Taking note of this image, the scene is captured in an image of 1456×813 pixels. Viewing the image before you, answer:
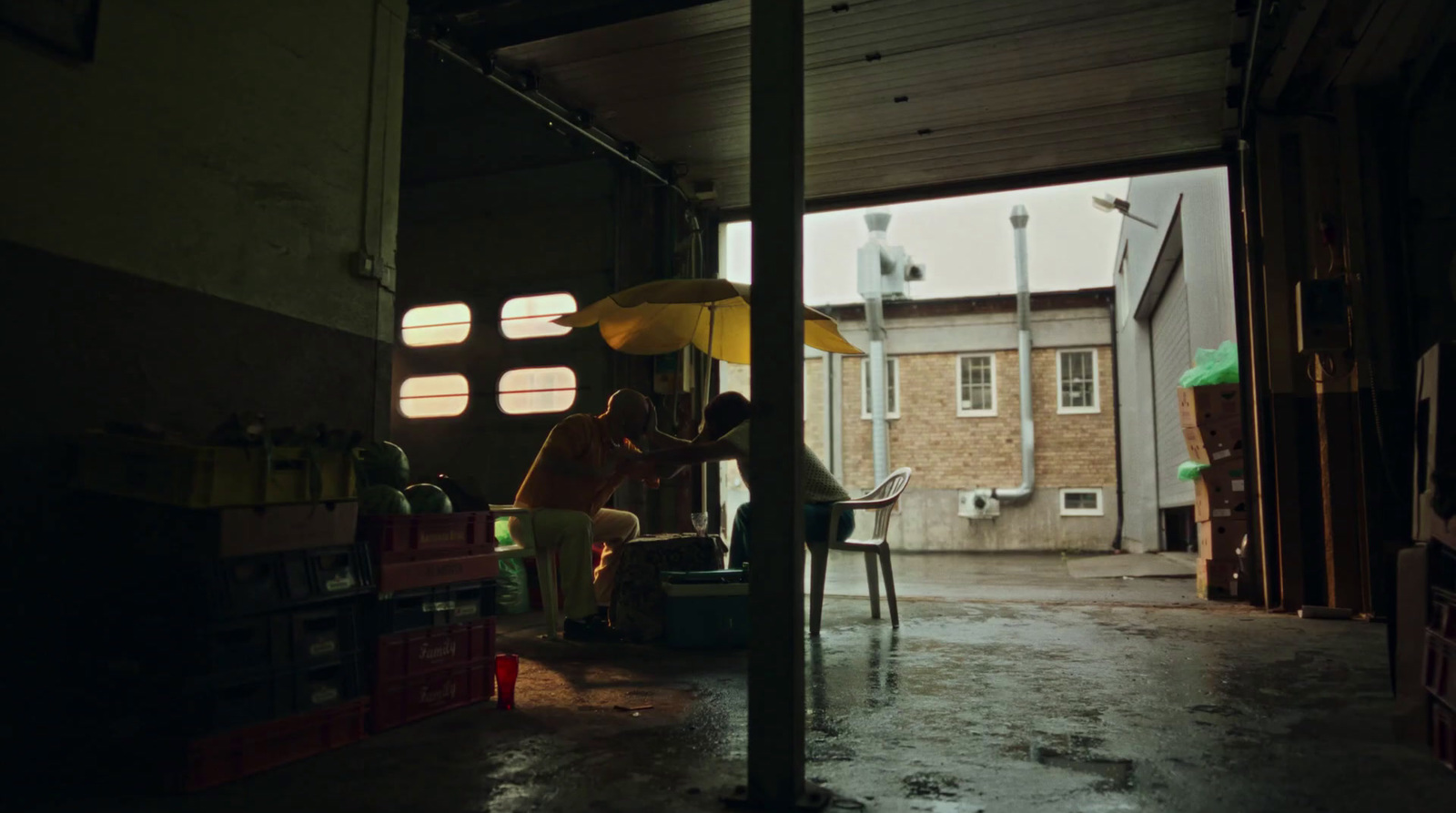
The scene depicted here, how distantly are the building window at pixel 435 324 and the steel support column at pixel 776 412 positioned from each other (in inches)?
251

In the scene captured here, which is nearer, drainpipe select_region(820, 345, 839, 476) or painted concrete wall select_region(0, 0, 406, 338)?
painted concrete wall select_region(0, 0, 406, 338)

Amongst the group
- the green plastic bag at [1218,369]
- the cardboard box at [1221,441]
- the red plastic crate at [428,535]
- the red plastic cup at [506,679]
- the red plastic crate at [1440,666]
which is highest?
the green plastic bag at [1218,369]

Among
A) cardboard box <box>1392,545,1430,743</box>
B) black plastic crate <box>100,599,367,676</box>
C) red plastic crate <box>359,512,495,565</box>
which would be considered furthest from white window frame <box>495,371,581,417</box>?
cardboard box <box>1392,545,1430,743</box>

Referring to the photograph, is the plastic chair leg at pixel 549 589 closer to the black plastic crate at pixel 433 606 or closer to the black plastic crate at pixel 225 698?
the black plastic crate at pixel 433 606

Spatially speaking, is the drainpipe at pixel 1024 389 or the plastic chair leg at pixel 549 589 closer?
the plastic chair leg at pixel 549 589

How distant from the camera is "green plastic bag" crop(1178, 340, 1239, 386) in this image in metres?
8.02

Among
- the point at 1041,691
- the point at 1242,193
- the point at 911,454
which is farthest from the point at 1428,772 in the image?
the point at 911,454

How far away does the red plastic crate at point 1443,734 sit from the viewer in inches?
112

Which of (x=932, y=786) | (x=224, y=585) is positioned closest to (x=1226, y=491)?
(x=932, y=786)

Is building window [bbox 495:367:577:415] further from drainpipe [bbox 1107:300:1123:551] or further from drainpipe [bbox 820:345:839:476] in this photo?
drainpipe [bbox 1107:300:1123:551]

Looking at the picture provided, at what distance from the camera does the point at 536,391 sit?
8.26m

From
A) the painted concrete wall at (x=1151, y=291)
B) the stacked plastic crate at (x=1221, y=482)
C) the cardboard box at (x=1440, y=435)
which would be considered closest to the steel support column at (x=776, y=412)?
the cardboard box at (x=1440, y=435)

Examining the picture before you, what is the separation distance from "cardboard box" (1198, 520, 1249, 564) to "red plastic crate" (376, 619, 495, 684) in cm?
660

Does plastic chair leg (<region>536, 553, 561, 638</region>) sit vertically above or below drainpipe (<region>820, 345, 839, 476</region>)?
below
